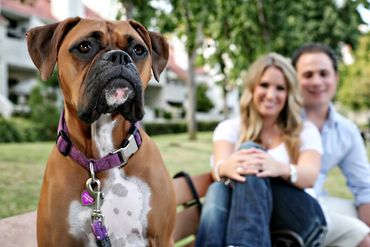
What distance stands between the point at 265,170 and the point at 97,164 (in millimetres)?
1136

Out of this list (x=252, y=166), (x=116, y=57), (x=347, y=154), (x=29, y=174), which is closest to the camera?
(x=116, y=57)

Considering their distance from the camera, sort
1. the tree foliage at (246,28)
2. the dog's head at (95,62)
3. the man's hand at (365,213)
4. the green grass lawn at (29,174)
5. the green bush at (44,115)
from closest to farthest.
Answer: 1. the dog's head at (95,62)
2. the man's hand at (365,213)
3. the green grass lawn at (29,174)
4. the tree foliage at (246,28)
5. the green bush at (44,115)

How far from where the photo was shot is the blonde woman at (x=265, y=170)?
2.62 meters

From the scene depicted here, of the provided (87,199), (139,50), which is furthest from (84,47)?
(87,199)

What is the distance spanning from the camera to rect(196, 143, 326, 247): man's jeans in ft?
8.34

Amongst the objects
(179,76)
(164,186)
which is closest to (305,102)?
(164,186)

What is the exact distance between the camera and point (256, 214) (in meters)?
2.56

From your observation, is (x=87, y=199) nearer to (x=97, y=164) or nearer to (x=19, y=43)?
(x=97, y=164)

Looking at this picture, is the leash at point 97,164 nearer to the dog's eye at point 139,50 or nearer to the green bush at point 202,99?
the dog's eye at point 139,50

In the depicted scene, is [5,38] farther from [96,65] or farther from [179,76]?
[96,65]

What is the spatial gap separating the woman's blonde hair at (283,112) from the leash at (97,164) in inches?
54.6

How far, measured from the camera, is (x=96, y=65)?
1.86 metres

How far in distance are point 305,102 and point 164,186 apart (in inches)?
78.7

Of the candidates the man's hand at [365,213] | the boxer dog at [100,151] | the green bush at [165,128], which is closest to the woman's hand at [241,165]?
the boxer dog at [100,151]
